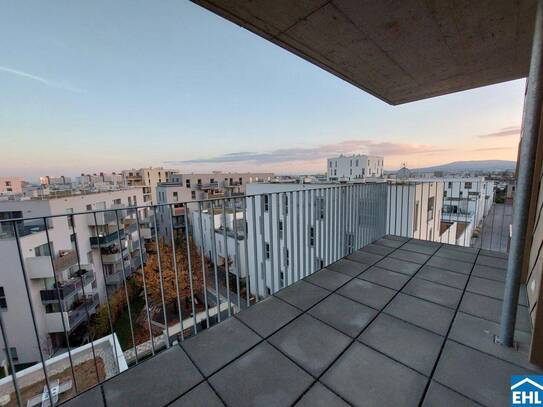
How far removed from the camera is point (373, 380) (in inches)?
54.2

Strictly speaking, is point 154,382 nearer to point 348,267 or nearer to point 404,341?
point 404,341

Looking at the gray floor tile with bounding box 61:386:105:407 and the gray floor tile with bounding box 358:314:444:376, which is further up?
the gray floor tile with bounding box 61:386:105:407

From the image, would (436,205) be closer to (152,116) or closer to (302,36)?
(302,36)

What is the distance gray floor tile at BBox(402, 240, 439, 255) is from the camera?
142 inches

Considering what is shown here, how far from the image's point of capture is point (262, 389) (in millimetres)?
1349

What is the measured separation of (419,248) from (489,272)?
100cm

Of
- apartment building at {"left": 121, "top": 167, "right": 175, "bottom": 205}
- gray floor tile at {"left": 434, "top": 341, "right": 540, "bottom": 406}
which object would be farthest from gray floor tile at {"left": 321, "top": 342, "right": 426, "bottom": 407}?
apartment building at {"left": 121, "top": 167, "right": 175, "bottom": 205}

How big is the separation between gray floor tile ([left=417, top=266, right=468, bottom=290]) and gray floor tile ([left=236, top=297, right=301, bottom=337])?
1816 mm

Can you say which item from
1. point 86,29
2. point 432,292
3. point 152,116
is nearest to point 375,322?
point 432,292

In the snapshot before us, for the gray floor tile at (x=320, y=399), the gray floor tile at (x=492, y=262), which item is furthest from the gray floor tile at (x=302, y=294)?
the gray floor tile at (x=492, y=262)

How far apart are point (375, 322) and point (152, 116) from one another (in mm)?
13029

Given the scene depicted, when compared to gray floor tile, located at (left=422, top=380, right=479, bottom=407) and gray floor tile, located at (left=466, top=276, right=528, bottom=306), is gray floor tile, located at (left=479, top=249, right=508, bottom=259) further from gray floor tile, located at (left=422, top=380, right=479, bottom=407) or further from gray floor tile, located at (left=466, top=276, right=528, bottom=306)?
gray floor tile, located at (left=422, top=380, right=479, bottom=407)

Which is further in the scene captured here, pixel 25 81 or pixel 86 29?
pixel 25 81

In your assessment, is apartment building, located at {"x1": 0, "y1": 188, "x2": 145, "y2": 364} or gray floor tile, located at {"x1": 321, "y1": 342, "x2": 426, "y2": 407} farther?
apartment building, located at {"x1": 0, "y1": 188, "x2": 145, "y2": 364}
